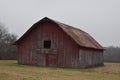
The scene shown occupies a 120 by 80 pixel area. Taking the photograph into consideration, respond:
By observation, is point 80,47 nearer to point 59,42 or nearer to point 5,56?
point 59,42

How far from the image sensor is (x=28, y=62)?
123ft

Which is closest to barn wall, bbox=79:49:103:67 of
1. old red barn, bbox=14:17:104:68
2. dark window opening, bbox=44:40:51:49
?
old red barn, bbox=14:17:104:68

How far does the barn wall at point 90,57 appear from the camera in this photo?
116ft

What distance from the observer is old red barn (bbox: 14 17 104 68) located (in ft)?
114

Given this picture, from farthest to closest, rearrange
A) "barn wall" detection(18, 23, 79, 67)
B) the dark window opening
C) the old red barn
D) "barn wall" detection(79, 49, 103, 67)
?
the dark window opening → "barn wall" detection(79, 49, 103, 67) → "barn wall" detection(18, 23, 79, 67) → the old red barn

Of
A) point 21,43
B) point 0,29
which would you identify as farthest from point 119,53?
point 21,43

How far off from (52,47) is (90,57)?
20.1ft

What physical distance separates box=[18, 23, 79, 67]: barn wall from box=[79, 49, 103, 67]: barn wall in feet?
3.38

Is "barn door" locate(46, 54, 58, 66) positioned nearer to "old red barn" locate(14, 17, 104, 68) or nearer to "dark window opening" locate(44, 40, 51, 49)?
"old red barn" locate(14, 17, 104, 68)

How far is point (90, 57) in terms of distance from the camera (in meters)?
39.6

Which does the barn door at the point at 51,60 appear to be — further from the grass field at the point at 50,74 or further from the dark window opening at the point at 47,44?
the grass field at the point at 50,74

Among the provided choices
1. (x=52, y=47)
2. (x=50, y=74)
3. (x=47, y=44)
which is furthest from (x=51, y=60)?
(x=50, y=74)

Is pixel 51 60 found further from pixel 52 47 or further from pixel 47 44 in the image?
pixel 47 44

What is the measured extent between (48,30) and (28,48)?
353 centimetres
